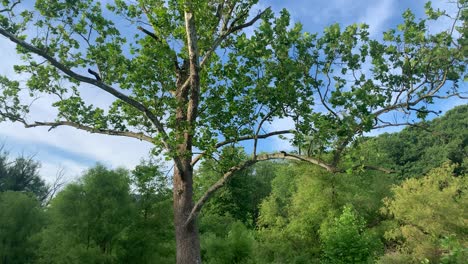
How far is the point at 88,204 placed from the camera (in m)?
22.6

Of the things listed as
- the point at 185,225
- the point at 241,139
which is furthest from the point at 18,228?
the point at 241,139

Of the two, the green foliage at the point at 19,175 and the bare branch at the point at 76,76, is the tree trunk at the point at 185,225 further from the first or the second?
the green foliage at the point at 19,175

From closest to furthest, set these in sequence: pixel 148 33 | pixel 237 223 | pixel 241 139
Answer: pixel 241 139, pixel 148 33, pixel 237 223

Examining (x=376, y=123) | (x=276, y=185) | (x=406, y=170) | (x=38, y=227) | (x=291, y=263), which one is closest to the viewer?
(x=376, y=123)

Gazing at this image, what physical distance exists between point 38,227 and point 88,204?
8069mm

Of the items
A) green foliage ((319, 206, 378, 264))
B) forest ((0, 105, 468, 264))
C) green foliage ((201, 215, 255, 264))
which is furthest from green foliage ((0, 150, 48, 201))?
green foliage ((319, 206, 378, 264))

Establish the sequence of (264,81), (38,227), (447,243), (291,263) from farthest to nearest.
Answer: (38,227) → (291,263) → (264,81) → (447,243)

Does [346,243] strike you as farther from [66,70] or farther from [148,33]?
[66,70]

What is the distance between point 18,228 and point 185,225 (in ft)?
68.8

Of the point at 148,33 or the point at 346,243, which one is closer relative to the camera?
the point at 148,33


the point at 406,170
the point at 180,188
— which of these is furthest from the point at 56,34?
the point at 406,170

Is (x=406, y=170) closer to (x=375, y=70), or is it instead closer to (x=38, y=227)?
(x=38, y=227)

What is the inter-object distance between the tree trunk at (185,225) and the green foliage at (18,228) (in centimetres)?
1831

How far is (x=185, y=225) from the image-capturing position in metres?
11.4
